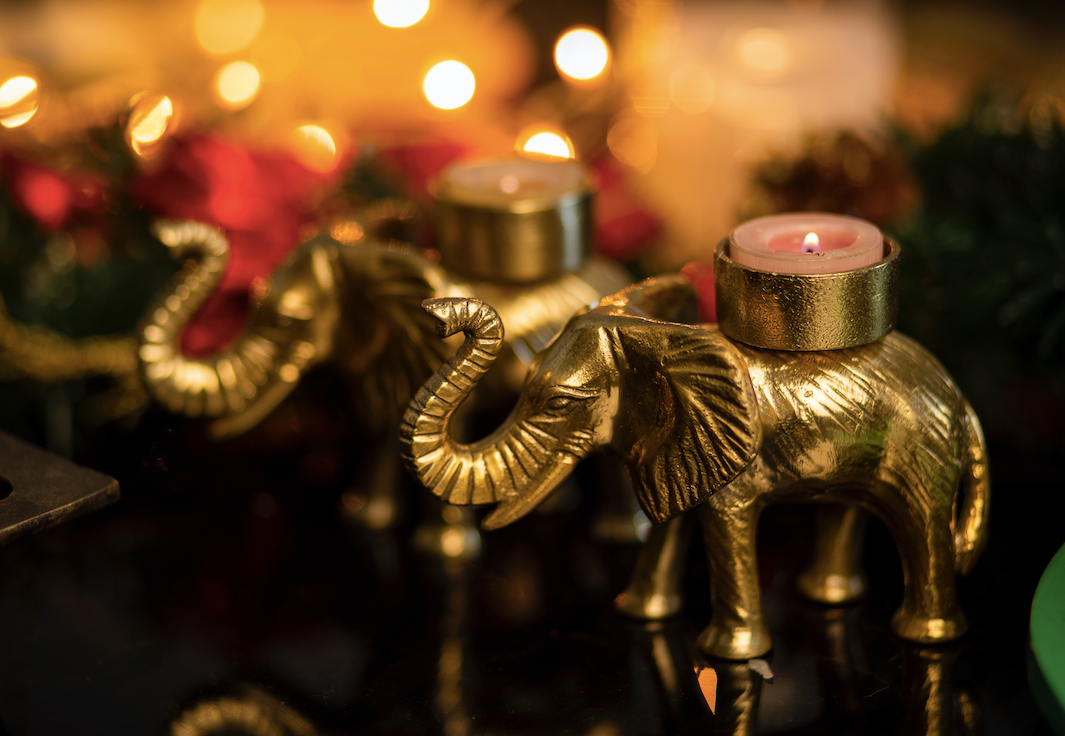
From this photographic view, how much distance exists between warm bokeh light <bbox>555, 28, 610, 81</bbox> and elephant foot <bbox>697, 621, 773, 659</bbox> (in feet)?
2.74

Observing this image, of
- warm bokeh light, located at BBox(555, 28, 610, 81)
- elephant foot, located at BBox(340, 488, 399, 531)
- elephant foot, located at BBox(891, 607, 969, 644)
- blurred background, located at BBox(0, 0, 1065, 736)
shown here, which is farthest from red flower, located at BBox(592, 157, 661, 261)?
warm bokeh light, located at BBox(555, 28, 610, 81)

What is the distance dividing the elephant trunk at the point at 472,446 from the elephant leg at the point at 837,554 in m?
0.15

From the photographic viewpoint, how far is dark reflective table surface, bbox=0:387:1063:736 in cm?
47

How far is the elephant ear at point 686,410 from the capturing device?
452 millimetres

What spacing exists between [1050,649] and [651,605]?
0.19 metres

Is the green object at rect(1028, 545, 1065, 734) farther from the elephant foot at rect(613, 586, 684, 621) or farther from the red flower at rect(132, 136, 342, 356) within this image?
the red flower at rect(132, 136, 342, 356)

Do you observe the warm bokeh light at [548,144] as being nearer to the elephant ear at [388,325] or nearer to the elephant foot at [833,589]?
the elephant ear at [388,325]

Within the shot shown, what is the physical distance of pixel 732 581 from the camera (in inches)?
19.1

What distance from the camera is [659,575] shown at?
53 cm

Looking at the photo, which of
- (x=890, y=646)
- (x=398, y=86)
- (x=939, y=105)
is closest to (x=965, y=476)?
(x=890, y=646)

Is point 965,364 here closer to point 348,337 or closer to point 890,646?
point 890,646

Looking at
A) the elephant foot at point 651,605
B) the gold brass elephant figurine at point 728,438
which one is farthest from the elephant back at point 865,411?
the elephant foot at point 651,605

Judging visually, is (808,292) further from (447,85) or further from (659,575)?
(447,85)

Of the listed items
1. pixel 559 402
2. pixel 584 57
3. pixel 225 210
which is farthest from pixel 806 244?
pixel 584 57
